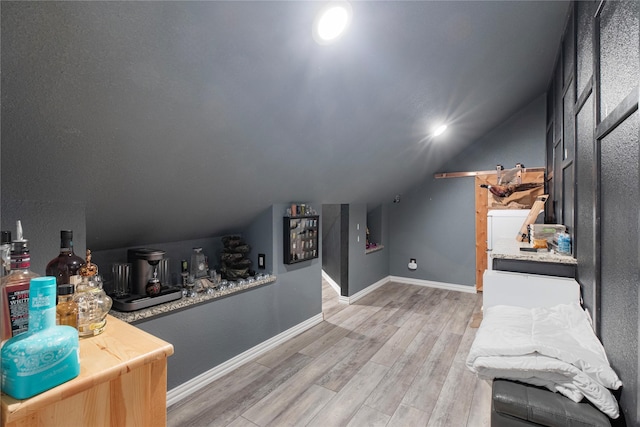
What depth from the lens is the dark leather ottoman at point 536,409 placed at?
4.24ft

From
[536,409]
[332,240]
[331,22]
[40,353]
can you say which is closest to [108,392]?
[40,353]

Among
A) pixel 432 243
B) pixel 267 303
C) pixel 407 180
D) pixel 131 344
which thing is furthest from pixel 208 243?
pixel 432 243

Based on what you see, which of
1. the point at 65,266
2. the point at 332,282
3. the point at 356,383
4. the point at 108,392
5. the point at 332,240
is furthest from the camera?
the point at 332,282

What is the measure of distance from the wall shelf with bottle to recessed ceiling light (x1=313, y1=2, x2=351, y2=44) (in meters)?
1.83

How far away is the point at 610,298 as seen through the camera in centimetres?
146

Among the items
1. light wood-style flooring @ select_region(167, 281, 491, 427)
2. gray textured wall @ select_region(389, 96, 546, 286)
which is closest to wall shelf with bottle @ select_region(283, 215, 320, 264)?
light wood-style flooring @ select_region(167, 281, 491, 427)

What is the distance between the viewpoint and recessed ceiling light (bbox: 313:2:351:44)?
152cm

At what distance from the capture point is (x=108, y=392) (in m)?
0.86

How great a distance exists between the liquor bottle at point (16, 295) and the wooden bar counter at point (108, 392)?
0.18m

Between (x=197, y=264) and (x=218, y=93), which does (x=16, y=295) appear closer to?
(x=218, y=93)

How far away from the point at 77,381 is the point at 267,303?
2.28 metres

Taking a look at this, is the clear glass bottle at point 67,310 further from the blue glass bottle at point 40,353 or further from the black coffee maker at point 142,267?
the black coffee maker at point 142,267

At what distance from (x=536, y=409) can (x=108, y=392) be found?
5.43 ft

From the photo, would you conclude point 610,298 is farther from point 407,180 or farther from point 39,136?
point 407,180
